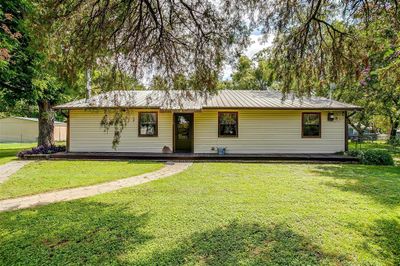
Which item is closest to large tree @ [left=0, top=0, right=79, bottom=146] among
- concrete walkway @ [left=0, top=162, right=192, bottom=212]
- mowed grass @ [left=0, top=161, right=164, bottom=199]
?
mowed grass @ [left=0, top=161, right=164, bottom=199]

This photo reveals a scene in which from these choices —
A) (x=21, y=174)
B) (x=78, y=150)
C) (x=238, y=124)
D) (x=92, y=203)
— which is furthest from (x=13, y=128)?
(x=92, y=203)

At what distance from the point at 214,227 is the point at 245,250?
2.75ft

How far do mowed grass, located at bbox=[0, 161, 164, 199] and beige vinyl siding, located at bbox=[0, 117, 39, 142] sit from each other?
88.5ft

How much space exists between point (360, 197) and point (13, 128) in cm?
3950

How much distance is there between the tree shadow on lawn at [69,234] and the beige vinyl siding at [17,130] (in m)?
33.2

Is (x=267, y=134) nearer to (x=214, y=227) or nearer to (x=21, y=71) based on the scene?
(x=214, y=227)

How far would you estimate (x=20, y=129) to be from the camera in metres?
33.4

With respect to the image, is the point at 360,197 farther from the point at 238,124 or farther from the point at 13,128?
the point at 13,128

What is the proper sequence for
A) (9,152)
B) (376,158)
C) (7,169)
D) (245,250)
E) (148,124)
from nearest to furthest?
(245,250) → (7,169) → (376,158) → (148,124) → (9,152)

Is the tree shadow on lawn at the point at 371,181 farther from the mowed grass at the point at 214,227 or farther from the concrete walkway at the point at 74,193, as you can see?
the concrete walkway at the point at 74,193

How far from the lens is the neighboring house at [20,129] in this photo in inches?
1300

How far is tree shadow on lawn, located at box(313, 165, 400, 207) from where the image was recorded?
6.13 meters

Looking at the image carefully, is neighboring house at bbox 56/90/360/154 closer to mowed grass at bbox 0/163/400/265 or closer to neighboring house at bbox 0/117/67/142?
mowed grass at bbox 0/163/400/265

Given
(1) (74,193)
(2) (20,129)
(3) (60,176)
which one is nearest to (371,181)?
(1) (74,193)
